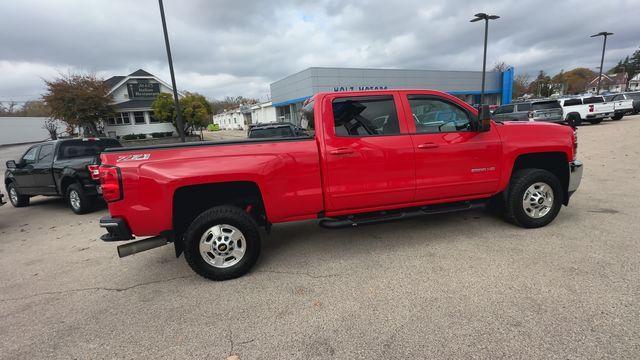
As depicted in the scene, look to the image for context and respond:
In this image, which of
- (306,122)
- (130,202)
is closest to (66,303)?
(130,202)

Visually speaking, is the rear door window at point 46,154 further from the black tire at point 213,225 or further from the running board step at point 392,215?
the running board step at point 392,215

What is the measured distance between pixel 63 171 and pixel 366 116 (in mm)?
6929

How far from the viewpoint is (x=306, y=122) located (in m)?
4.20

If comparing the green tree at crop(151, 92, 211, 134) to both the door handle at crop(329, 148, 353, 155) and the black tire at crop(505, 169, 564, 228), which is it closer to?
the door handle at crop(329, 148, 353, 155)

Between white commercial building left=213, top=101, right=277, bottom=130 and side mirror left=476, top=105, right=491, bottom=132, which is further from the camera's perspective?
white commercial building left=213, top=101, right=277, bottom=130

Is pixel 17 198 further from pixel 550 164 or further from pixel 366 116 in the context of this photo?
pixel 550 164

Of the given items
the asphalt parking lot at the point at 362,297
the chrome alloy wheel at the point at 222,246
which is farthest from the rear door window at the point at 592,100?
the chrome alloy wheel at the point at 222,246

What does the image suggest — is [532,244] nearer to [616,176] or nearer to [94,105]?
[616,176]

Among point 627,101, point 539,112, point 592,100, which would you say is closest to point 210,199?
point 539,112

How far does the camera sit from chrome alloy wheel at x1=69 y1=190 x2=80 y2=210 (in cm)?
700

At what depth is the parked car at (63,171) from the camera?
Answer: 693 cm

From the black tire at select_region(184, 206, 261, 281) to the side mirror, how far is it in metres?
2.93

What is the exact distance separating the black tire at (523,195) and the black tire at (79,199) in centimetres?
801

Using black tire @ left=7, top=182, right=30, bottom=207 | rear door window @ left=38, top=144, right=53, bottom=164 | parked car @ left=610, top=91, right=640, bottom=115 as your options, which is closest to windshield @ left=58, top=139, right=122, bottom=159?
rear door window @ left=38, top=144, right=53, bottom=164
